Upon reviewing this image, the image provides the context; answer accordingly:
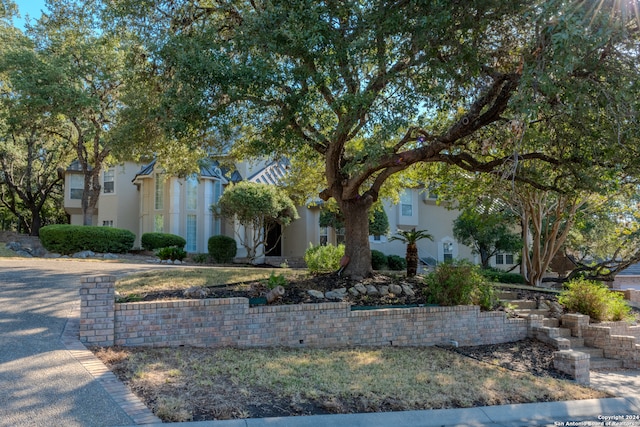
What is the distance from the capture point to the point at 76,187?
3130 centimetres

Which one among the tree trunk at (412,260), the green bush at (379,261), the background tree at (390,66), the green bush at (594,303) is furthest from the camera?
the green bush at (379,261)

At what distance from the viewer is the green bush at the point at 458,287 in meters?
10.2

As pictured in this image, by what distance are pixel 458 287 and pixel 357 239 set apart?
3.07 metres

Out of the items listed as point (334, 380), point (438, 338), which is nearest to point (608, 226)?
point (438, 338)

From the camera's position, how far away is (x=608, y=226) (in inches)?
872

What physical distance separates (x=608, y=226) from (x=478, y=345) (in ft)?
51.5

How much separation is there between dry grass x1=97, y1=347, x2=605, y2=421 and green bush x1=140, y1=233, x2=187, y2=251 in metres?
17.8

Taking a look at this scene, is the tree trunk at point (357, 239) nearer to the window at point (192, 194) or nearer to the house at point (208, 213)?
the house at point (208, 213)

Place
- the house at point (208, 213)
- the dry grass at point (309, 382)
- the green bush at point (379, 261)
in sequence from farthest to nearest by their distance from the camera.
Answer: the house at point (208, 213)
the green bush at point (379, 261)
the dry grass at point (309, 382)

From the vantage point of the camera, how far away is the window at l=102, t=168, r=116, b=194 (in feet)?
98.9

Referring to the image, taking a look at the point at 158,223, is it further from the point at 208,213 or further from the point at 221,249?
the point at 221,249

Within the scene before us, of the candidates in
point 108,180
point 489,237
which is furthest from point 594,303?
point 108,180

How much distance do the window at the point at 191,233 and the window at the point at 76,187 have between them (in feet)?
30.7

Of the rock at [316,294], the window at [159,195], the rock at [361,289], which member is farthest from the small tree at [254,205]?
the rock at [316,294]
